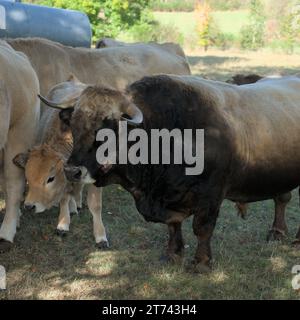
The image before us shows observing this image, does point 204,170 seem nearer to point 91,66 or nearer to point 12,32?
point 91,66

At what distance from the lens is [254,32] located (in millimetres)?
43188

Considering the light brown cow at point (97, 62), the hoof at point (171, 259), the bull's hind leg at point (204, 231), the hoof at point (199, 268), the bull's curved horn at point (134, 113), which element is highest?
the bull's curved horn at point (134, 113)

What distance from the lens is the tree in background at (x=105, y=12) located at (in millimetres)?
22641

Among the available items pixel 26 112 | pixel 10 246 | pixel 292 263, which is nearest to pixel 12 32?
pixel 26 112

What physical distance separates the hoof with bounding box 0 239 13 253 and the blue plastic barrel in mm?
3873

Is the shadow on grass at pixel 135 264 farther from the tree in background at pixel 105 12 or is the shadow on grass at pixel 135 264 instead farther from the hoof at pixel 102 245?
the tree in background at pixel 105 12

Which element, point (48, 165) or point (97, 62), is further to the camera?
point (97, 62)

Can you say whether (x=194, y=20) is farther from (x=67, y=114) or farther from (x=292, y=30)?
(x=67, y=114)

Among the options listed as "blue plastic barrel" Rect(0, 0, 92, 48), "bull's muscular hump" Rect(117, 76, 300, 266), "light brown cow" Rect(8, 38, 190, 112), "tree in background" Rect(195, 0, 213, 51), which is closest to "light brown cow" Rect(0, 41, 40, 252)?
"bull's muscular hump" Rect(117, 76, 300, 266)

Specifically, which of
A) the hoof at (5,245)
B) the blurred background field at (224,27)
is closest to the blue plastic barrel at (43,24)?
the hoof at (5,245)

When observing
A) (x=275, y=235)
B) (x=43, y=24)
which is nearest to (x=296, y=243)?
(x=275, y=235)

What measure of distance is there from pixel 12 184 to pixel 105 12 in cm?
1939

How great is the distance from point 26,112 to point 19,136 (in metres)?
0.25

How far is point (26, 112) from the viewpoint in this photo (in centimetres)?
584
